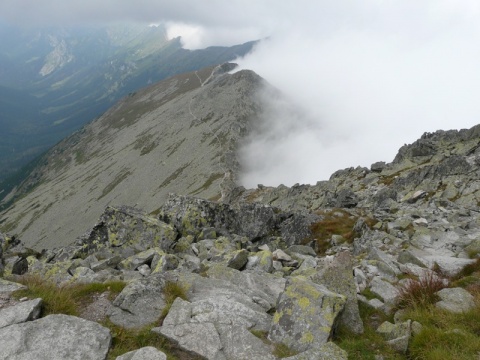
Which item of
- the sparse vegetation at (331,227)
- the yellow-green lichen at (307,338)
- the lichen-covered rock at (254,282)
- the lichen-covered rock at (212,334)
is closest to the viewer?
the lichen-covered rock at (212,334)

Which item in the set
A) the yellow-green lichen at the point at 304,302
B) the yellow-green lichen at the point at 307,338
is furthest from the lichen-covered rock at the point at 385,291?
the yellow-green lichen at the point at 307,338

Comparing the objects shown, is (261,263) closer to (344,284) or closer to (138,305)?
(344,284)

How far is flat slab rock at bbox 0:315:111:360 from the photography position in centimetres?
937

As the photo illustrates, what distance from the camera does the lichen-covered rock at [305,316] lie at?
10.4 metres

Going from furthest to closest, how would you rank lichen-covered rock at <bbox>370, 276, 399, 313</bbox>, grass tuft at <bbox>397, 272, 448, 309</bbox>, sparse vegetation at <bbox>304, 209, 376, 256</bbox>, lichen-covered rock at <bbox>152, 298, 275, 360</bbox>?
sparse vegetation at <bbox>304, 209, 376, 256</bbox> < lichen-covered rock at <bbox>370, 276, 399, 313</bbox> < grass tuft at <bbox>397, 272, 448, 309</bbox> < lichen-covered rock at <bbox>152, 298, 275, 360</bbox>

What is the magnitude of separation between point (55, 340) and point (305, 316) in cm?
705

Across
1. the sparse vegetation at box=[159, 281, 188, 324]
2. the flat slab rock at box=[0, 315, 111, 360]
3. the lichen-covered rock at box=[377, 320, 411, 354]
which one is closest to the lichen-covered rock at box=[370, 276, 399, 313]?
the lichen-covered rock at box=[377, 320, 411, 354]

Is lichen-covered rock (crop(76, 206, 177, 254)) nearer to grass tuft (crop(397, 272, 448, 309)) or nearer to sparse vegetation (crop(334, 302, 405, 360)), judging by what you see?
sparse vegetation (crop(334, 302, 405, 360))

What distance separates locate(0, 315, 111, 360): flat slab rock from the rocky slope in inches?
1.5

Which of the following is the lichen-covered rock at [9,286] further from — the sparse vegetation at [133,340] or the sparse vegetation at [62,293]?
the sparse vegetation at [133,340]

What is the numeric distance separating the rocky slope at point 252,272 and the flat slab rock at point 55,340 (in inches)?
1.5

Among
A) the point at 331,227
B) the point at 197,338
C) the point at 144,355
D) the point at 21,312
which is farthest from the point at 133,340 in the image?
the point at 331,227

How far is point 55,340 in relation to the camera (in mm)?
9828

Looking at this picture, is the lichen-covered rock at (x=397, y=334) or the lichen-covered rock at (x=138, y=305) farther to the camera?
the lichen-covered rock at (x=138, y=305)
